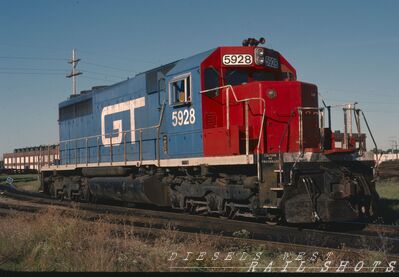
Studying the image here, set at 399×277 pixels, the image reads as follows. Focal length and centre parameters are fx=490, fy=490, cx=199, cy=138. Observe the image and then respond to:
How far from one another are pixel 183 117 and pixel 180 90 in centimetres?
68

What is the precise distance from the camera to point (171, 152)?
501 inches

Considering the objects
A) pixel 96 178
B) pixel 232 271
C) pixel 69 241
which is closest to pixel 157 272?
pixel 232 271

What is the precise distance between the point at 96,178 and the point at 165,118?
178 inches

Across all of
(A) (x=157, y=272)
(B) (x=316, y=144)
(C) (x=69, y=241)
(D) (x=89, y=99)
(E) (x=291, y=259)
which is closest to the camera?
(A) (x=157, y=272)

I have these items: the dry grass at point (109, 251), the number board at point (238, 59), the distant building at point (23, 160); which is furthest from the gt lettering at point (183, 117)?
the distant building at point (23, 160)

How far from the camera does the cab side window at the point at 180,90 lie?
11.8 meters

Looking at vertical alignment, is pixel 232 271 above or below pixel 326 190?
below

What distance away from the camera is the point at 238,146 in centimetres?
1038

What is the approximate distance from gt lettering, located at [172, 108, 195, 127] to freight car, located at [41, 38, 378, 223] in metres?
0.03

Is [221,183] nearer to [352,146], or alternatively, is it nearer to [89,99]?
[352,146]

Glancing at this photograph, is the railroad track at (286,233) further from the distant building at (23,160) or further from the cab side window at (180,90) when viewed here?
the distant building at (23,160)

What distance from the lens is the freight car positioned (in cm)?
964

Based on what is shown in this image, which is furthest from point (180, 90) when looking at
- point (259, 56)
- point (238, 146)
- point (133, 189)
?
point (133, 189)

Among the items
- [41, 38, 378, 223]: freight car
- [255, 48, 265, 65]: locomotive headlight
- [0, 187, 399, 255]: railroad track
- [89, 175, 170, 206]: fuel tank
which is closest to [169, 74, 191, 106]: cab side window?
[41, 38, 378, 223]: freight car
